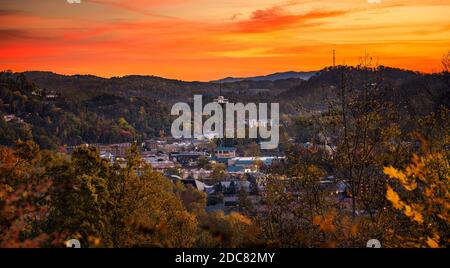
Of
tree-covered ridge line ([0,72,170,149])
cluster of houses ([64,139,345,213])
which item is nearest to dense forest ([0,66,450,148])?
tree-covered ridge line ([0,72,170,149])

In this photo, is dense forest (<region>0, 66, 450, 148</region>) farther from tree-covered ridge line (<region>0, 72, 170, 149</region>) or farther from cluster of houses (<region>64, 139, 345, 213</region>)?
cluster of houses (<region>64, 139, 345, 213</region>)

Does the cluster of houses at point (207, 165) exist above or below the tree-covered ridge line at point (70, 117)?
below

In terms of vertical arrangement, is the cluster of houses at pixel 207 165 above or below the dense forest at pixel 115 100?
below

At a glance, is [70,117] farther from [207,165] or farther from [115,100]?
[115,100]

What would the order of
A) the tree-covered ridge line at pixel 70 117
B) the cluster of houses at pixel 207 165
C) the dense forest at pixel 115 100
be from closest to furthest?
1. the cluster of houses at pixel 207 165
2. the dense forest at pixel 115 100
3. the tree-covered ridge line at pixel 70 117

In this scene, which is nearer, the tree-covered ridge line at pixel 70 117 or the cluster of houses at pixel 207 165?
the cluster of houses at pixel 207 165

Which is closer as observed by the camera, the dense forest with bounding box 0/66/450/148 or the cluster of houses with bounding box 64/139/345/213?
the cluster of houses with bounding box 64/139/345/213

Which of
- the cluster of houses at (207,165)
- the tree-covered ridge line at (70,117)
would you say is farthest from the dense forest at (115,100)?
the cluster of houses at (207,165)

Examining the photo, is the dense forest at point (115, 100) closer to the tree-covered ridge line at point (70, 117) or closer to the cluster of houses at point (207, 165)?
the tree-covered ridge line at point (70, 117)

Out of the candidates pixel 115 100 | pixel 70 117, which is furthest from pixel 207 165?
pixel 115 100

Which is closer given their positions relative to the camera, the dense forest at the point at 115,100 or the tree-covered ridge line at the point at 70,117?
the dense forest at the point at 115,100

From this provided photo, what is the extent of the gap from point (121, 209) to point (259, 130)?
87093 mm

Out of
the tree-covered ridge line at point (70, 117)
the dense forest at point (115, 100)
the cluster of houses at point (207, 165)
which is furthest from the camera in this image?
the tree-covered ridge line at point (70, 117)

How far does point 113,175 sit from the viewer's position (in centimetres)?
1438
